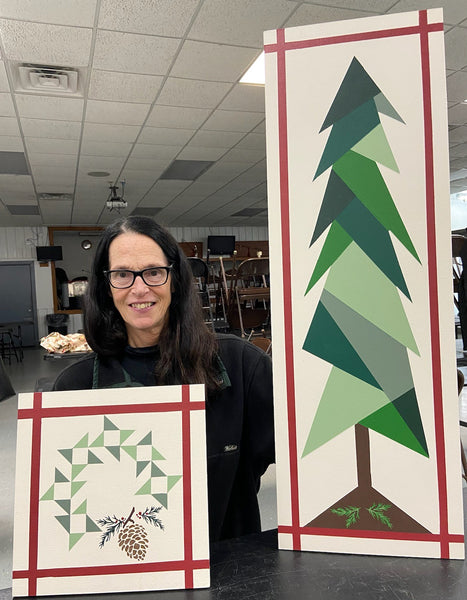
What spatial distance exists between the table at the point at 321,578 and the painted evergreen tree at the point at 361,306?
6 cm

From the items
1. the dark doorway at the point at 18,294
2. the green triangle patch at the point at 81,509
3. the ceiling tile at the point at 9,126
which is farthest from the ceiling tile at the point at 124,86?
the dark doorway at the point at 18,294

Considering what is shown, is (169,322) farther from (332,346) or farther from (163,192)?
(163,192)

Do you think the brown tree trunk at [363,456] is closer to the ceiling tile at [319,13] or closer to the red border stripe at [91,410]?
the red border stripe at [91,410]

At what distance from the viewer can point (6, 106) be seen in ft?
17.0

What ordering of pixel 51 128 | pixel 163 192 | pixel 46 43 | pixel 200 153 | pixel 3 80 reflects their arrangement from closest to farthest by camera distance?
1. pixel 46 43
2. pixel 3 80
3. pixel 51 128
4. pixel 200 153
5. pixel 163 192

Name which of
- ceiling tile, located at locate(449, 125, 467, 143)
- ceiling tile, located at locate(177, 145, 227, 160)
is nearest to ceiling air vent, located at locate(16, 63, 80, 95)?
ceiling tile, located at locate(177, 145, 227, 160)

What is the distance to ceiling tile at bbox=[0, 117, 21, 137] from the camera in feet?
18.4

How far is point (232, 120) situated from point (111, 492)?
5924 mm

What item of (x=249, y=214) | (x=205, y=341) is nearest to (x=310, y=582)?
(x=205, y=341)

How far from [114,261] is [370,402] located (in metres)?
0.68

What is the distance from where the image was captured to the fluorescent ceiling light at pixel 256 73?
4.41m

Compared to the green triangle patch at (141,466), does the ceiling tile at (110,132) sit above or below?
above

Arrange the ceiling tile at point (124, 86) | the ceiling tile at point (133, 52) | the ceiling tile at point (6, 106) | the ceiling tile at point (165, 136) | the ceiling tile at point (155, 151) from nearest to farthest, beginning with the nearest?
the ceiling tile at point (133, 52) < the ceiling tile at point (124, 86) < the ceiling tile at point (6, 106) < the ceiling tile at point (165, 136) < the ceiling tile at point (155, 151)

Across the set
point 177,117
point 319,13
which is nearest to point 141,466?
point 319,13
